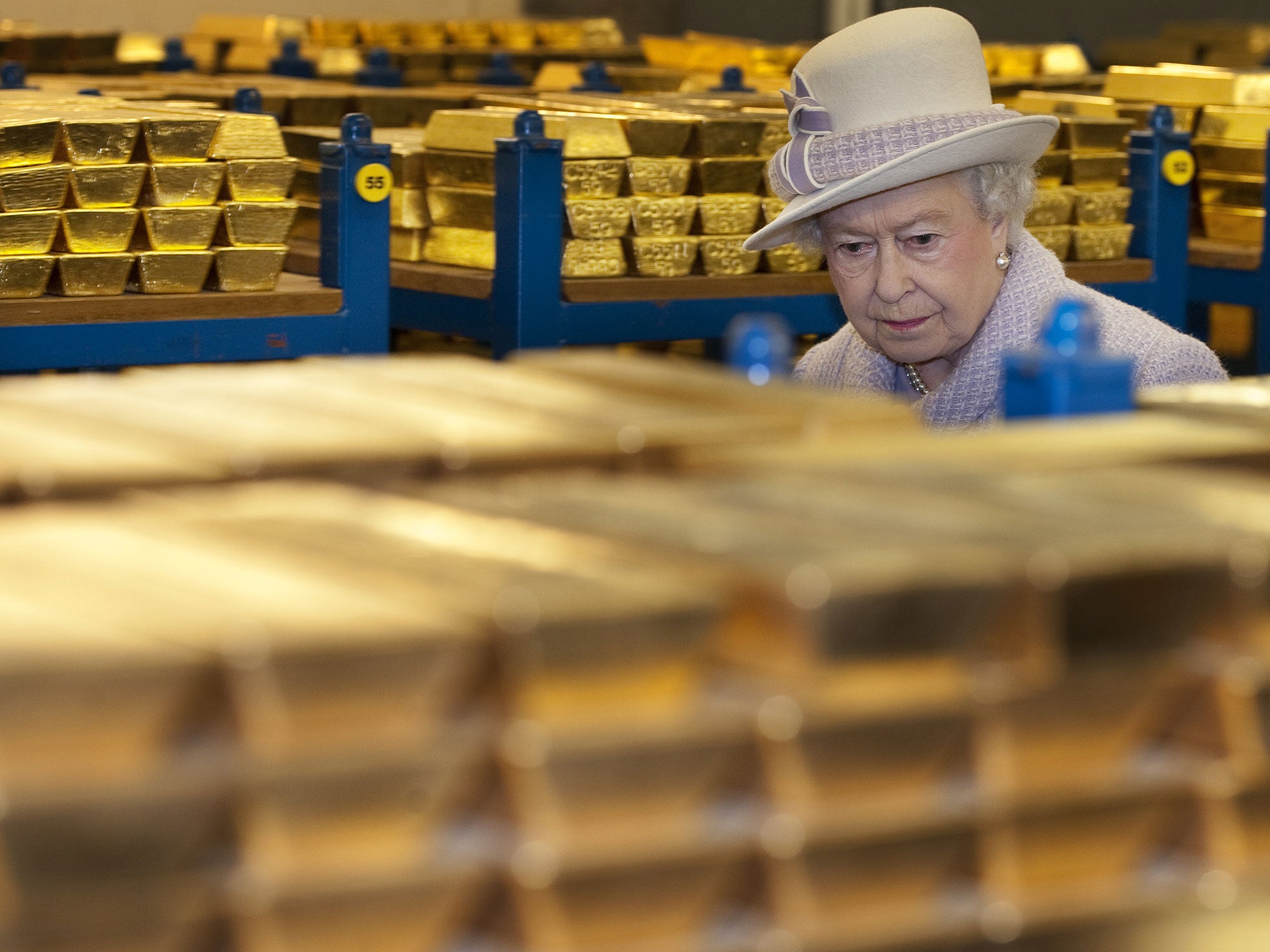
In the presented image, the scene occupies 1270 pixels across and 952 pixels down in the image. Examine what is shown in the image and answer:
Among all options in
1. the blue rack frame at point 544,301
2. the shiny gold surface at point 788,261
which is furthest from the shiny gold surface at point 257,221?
the shiny gold surface at point 788,261

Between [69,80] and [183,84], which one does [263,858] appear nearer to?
[183,84]

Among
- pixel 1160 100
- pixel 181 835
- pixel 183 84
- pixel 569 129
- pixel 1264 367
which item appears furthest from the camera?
pixel 183 84

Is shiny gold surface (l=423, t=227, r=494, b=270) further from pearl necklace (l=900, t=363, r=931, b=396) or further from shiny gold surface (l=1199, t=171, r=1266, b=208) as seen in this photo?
shiny gold surface (l=1199, t=171, r=1266, b=208)

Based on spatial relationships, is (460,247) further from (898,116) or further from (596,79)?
(596,79)

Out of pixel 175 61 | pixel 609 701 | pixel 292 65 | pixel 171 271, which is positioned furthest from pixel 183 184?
pixel 175 61

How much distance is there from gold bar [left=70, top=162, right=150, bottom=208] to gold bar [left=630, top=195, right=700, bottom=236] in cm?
124

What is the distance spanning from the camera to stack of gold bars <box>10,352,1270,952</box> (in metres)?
1.17

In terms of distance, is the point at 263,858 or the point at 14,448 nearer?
the point at 263,858

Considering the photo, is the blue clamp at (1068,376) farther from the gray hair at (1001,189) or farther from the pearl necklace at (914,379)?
the pearl necklace at (914,379)

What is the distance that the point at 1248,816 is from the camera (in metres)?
1.44

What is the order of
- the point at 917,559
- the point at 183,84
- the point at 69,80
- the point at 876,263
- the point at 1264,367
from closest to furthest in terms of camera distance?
the point at 917,559 → the point at 876,263 → the point at 1264,367 → the point at 183,84 → the point at 69,80

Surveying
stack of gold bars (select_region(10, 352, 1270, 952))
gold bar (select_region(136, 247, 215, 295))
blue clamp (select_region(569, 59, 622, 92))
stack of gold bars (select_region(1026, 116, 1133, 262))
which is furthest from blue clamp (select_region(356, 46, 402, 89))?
stack of gold bars (select_region(10, 352, 1270, 952))

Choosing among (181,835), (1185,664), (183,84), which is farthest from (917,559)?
(183,84)

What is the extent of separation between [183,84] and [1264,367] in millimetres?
4077
